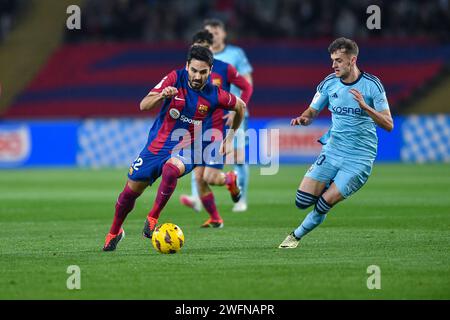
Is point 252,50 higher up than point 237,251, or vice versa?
point 252,50

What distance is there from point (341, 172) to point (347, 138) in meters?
0.35

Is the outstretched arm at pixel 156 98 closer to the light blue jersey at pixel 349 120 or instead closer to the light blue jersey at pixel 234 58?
the light blue jersey at pixel 349 120

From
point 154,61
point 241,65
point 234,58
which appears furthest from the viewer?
point 154,61

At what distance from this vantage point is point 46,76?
32344 mm

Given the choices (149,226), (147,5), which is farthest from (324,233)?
(147,5)

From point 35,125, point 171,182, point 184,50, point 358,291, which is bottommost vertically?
point 358,291

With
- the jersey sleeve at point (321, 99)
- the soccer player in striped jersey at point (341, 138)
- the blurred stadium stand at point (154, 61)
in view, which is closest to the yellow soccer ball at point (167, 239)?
the soccer player in striped jersey at point (341, 138)

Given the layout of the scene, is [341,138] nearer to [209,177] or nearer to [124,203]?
[124,203]

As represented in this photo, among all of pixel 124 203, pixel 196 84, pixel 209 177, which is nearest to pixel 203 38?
pixel 209 177

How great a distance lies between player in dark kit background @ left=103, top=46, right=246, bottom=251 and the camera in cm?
1017

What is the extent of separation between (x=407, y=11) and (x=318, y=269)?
2235cm

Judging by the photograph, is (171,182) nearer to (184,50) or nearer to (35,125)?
(35,125)

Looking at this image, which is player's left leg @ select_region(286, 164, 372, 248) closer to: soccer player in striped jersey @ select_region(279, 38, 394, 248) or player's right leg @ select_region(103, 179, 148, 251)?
soccer player in striped jersey @ select_region(279, 38, 394, 248)

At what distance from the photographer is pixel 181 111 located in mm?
10484
